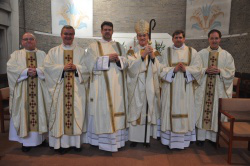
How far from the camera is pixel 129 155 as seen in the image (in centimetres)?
401

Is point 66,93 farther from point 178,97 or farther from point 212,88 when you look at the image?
point 212,88

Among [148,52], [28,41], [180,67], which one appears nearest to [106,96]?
[148,52]

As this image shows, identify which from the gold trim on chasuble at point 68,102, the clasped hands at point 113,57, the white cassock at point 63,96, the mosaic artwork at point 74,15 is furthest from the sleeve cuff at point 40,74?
the mosaic artwork at point 74,15

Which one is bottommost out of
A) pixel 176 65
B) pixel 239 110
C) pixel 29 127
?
pixel 29 127

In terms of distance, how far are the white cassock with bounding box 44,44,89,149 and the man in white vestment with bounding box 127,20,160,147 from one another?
859 mm

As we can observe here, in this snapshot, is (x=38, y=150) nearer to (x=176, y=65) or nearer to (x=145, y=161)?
(x=145, y=161)

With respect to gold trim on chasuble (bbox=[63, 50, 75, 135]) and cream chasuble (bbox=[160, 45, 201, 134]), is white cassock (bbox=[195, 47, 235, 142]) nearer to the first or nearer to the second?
cream chasuble (bbox=[160, 45, 201, 134])

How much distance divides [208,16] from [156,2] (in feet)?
11.4

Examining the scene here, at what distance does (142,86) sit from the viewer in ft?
13.6

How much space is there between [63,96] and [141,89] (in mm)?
1426

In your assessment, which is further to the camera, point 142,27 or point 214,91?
point 214,91

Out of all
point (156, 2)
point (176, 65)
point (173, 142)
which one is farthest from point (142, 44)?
point (156, 2)

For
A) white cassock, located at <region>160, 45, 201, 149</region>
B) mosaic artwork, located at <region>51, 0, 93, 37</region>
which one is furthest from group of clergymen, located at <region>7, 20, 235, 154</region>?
mosaic artwork, located at <region>51, 0, 93, 37</region>

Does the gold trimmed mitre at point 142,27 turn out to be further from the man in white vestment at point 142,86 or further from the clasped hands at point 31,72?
the clasped hands at point 31,72
